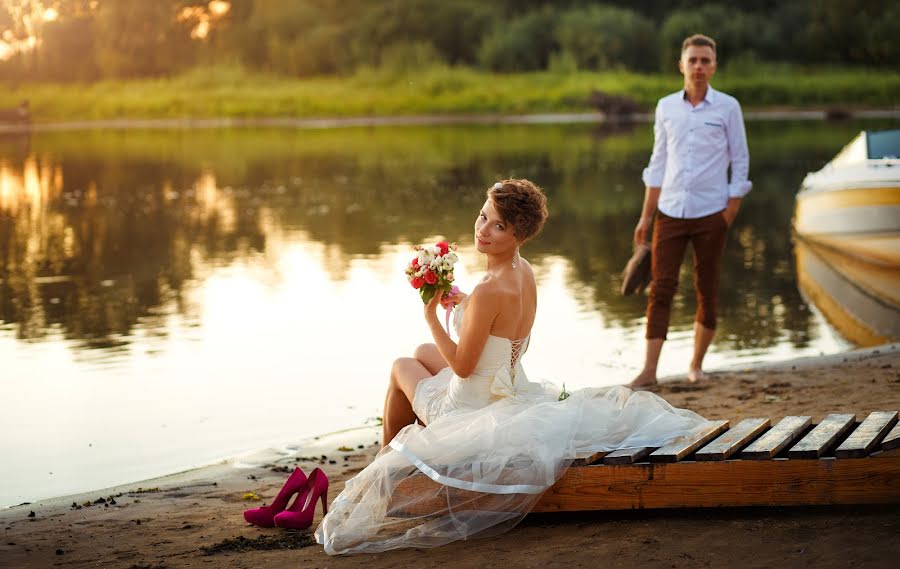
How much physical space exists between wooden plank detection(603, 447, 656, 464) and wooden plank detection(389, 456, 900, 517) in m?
0.03

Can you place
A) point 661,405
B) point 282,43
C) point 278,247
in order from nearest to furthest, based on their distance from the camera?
point 661,405 < point 278,247 < point 282,43

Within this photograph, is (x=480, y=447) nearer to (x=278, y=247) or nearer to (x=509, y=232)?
(x=509, y=232)

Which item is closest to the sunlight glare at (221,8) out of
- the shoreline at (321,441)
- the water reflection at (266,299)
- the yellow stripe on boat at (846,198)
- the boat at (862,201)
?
the water reflection at (266,299)

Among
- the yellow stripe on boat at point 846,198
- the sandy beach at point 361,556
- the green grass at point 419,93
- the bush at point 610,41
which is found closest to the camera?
the sandy beach at point 361,556

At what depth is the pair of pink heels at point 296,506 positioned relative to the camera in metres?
5.50

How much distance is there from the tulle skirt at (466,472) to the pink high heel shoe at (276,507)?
0.33m

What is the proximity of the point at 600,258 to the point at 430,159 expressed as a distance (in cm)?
1612

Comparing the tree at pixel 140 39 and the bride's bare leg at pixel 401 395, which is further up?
the tree at pixel 140 39

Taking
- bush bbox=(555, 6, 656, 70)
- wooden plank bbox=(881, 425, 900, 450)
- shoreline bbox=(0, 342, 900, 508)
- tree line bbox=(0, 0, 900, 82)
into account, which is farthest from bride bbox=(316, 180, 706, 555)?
bush bbox=(555, 6, 656, 70)

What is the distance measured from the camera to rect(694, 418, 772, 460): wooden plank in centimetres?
509

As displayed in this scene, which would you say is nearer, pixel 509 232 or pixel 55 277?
pixel 509 232

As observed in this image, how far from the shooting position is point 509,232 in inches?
210

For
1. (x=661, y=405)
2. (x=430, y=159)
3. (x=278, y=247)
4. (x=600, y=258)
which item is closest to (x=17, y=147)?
(x=430, y=159)

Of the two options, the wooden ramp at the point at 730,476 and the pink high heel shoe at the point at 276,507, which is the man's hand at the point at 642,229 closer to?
the wooden ramp at the point at 730,476
